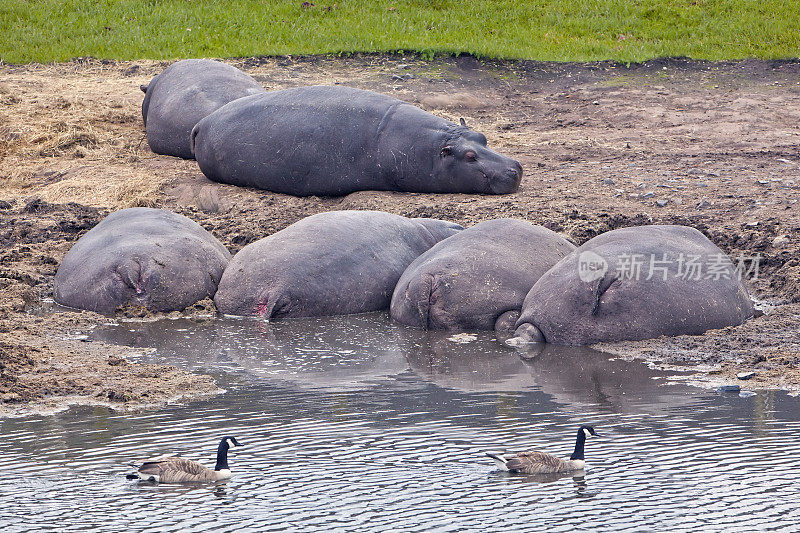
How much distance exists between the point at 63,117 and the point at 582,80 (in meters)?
6.66

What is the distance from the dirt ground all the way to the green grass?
58 centimetres

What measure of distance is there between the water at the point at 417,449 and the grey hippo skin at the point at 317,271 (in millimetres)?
922

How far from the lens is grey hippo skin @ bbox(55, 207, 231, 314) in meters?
8.37

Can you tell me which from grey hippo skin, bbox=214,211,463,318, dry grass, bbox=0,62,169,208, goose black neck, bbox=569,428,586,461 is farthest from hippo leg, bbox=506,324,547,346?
dry grass, bbox=0,62,169,208

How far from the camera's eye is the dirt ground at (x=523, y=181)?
23.8 feet

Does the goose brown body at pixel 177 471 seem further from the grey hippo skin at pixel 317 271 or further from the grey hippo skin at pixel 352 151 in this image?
the grey hippo skin at pixel 352 151

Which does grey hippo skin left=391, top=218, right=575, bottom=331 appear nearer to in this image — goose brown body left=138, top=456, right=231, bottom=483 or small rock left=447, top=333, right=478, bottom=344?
small rock left=447, top=333, right=478, bottom=344

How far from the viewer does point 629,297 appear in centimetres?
743

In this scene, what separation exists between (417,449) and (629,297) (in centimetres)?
234

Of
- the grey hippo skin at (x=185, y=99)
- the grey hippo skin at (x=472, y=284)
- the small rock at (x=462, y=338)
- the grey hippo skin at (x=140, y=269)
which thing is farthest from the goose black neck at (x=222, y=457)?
the grey hippo skin at (x=185, y=99)

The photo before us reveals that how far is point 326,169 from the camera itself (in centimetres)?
1109

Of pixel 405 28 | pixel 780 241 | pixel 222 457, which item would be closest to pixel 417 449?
pixel 222 457

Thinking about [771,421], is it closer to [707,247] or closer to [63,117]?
[707,247]

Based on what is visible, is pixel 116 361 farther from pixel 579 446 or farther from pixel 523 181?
pixel 523 181
